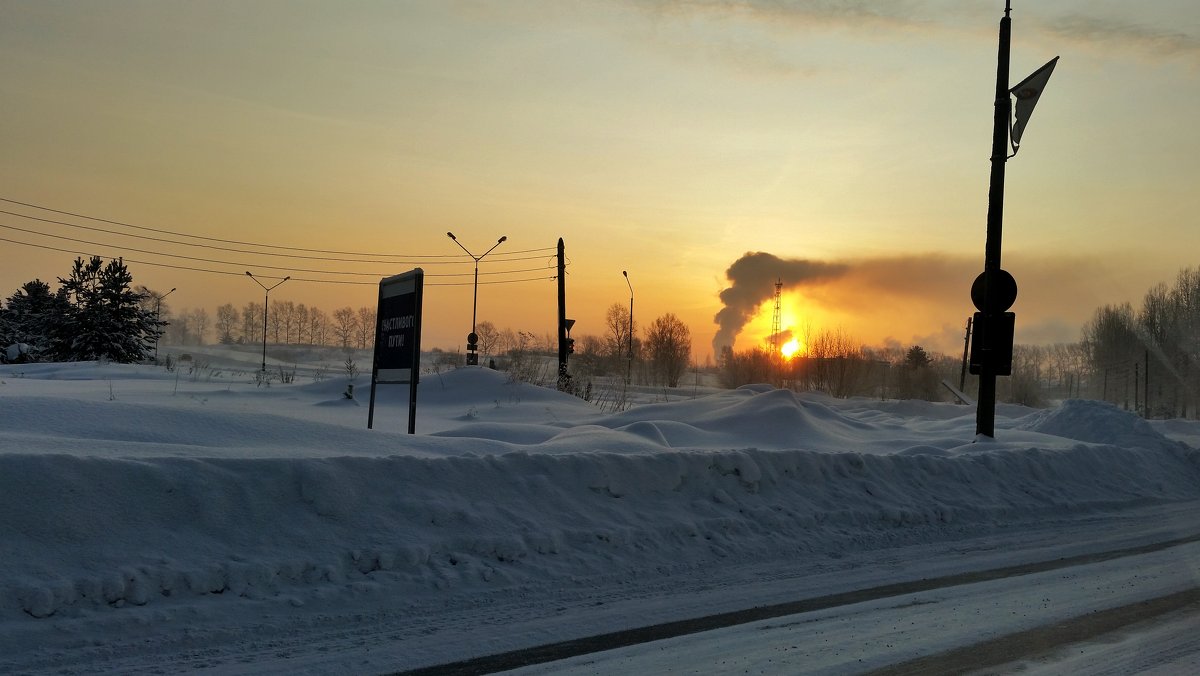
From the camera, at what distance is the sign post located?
39.0 ft

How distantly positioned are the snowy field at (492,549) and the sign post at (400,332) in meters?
2.54

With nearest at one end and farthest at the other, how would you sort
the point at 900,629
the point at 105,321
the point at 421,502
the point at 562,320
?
the point at 900,629 < the point at 421,502 < the point at 562,320 < the point at 105,321

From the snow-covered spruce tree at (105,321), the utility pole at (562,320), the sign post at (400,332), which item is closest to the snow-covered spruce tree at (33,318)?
the snow-covered spruce tree at (105,321)

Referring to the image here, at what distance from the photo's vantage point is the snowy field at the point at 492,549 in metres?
4.71

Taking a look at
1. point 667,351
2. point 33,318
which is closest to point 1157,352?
point 667,351

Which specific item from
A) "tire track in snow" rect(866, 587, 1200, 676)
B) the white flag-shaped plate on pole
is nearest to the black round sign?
the white flag-shaped plate on pole

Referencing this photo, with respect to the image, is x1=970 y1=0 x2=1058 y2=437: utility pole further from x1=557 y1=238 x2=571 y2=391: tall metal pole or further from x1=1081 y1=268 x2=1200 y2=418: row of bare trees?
x1=1081 y1=268 x2=1200 y2=418: row of bare trees

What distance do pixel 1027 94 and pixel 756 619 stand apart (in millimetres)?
11560

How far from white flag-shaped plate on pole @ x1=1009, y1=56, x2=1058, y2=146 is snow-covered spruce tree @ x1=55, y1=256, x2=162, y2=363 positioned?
2296 inches

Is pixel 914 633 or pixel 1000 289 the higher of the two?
pixel 1000 289

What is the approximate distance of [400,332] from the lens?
12.6 meters

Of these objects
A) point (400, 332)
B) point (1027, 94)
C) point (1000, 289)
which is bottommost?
point (400, 332)

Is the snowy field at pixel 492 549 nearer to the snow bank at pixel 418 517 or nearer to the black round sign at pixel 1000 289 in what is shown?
Result: the snow bank at pixel 418 517

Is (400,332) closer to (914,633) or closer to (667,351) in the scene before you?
(914,633)
